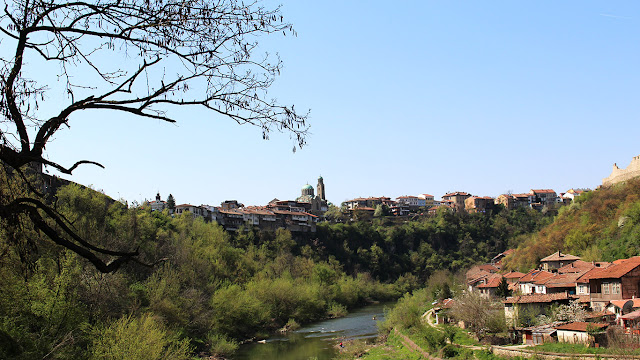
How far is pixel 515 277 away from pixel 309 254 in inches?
1452

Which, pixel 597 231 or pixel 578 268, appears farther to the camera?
pixel 597 231

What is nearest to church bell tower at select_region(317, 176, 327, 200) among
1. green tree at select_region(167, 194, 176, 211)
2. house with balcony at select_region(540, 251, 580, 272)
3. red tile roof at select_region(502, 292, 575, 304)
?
green tree at select_region(167, 194, 176, 211)

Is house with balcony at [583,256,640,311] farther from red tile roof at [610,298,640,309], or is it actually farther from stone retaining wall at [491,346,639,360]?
stone retaining wall at [491,346,639,360]

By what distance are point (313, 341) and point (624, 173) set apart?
44088 mm

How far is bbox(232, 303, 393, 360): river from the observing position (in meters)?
32.3

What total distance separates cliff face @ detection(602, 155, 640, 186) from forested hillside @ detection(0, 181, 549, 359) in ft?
89.3

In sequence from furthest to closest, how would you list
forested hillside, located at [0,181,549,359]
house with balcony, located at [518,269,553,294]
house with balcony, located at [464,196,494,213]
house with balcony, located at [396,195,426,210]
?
house with balcony, located at [396,195,426,210]
house with balcony, located at [464,196,494,213]
house with balcony, located at [518,269,553,294]
forested hillside, located at [0,181,549,359]

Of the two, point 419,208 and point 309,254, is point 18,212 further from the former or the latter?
point 419,208

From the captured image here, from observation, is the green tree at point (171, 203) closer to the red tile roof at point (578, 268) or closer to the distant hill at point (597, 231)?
the distant hill at point (597, 231)

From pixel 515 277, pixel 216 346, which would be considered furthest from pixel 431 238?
pixel 216 346

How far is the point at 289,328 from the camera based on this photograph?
43.3 m

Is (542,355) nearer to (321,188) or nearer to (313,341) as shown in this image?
(313,341)

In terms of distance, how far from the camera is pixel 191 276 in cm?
3738

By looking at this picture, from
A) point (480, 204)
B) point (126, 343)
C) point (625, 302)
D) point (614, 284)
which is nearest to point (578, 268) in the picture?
point (614, 284)
